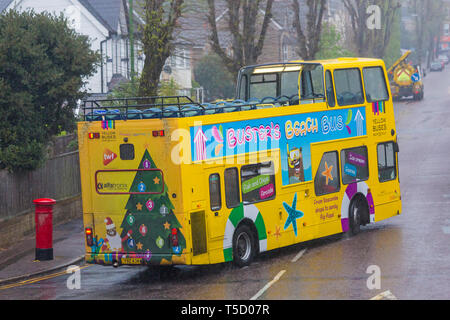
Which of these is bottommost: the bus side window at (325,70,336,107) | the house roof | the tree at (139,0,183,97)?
the bus side window at (325,70,336,107)

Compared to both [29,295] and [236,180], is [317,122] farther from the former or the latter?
[29,295]

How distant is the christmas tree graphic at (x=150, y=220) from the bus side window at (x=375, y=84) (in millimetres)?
7024

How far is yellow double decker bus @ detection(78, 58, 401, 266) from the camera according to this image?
580 inches

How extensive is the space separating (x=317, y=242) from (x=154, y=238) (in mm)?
5252

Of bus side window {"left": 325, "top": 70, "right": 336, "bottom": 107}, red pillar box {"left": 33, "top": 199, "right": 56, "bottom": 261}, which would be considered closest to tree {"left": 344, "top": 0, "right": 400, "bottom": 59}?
bus side window {"left": 325, "top": 70, "right": 336, "bottom": 107}

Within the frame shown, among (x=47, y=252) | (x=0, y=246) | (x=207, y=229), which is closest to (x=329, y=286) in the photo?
(x=207, y=229)

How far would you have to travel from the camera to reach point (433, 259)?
1580cm

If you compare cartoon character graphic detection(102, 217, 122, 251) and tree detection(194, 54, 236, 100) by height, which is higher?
tree detection(194, 54, 236, 100)

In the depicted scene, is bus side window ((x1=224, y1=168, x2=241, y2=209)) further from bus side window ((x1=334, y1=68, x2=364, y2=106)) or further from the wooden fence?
the wooden fence

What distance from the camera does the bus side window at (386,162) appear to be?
811 inches

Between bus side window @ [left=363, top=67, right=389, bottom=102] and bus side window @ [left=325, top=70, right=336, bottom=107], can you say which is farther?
bus side window @ [left=363, top=67, right=389, bottom=102]

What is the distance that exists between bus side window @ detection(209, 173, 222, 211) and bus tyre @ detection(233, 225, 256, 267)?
0.79 metres

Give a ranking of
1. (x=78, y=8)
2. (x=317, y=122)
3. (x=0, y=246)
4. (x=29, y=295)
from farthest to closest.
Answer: (x=78, y=8) < (x=0, y=246) < (x=317, y=122) < (x=29, y=295)

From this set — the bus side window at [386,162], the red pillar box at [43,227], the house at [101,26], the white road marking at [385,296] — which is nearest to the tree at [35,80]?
the red pillar box at [43,227]
